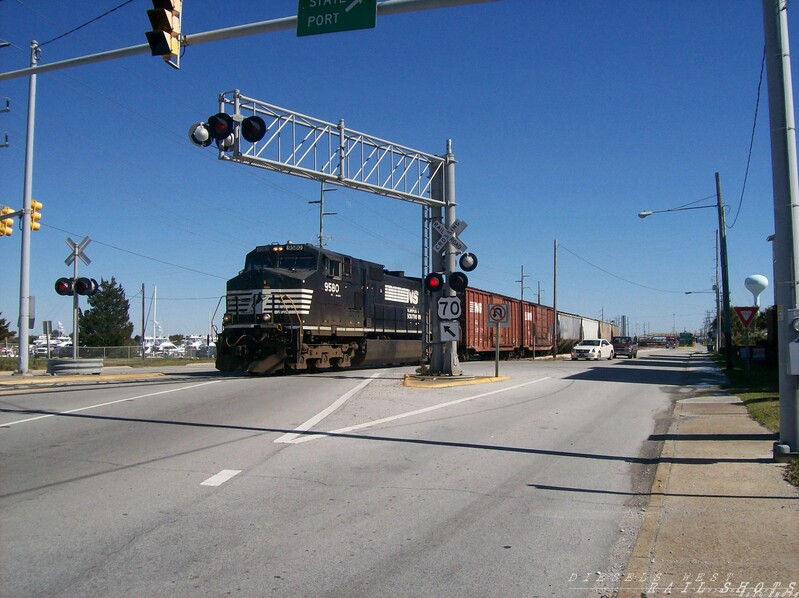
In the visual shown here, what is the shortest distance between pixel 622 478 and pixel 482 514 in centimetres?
239

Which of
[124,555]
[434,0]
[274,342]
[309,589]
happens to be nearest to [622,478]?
[309,589]

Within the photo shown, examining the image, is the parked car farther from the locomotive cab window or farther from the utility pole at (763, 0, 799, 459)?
the utility pole at (763, 0, 799, 459)

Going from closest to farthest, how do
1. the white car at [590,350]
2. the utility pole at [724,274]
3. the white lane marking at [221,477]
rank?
1. the white lane marking at [221,477]
2. the utility pole at [724,274]
3. the white car at [590,350]

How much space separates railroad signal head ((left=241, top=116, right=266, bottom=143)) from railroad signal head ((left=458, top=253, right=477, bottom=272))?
29.2 ft

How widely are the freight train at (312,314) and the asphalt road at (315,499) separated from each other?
7.06 metres

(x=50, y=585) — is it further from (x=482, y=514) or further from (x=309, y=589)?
(x=482, y=514)

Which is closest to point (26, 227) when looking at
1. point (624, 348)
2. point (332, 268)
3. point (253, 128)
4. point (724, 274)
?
point (332, 268)

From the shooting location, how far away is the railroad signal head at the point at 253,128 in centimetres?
1345

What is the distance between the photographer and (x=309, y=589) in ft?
14.6

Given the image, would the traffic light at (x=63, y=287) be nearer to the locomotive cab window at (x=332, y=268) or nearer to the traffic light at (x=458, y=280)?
the locomotive cab window at (x=332, y=268)

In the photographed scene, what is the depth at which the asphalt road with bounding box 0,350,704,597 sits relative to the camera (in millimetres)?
4711

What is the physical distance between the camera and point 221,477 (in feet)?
24.8

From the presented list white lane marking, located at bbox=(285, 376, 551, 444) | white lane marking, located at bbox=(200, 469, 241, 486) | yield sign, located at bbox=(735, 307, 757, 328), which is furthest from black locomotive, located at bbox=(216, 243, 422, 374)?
yield sign, located at bbox=(735, 307, 757, 328)

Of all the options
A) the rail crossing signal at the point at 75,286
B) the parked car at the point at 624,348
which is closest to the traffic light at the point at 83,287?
the rail crossing signal at the point at 75,286
